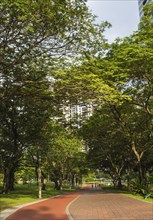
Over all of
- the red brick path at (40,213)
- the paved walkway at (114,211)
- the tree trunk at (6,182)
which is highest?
the tree trunk at (6,182)

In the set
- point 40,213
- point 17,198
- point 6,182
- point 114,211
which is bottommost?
point 40,213

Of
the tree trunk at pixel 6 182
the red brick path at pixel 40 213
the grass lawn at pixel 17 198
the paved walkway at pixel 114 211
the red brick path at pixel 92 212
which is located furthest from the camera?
the tree trunk at pixel 6 182

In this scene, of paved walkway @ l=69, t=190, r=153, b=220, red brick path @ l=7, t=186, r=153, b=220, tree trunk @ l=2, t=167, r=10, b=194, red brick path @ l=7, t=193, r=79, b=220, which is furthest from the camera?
tree trunk @ l=2, t=167, r=10, b=194

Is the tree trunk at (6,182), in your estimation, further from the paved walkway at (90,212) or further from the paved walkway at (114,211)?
the paved walkway at (114,211)

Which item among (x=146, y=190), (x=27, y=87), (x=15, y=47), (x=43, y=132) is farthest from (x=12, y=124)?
(x=15, y=47)

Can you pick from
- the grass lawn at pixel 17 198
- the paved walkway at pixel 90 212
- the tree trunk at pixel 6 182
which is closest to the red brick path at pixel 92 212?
the paved walkway at pixel 90 212

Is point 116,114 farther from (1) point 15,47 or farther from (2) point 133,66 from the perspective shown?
(1) point 15,47

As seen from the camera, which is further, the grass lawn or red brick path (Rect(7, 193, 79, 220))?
the grass lawn

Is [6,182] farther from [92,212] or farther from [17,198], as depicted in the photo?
[92,212]

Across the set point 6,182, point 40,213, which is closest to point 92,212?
point 40,213

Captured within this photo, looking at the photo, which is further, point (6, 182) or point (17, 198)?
point (6, 182)

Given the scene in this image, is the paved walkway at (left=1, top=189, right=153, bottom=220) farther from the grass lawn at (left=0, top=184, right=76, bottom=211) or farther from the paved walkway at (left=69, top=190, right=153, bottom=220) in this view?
the grass lawn at (left=0, top=184, right=76, bottom=211)

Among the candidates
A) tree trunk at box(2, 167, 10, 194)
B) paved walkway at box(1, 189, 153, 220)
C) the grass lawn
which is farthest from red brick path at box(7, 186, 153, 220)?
tree trunk at box(2, 167, 10, 194)

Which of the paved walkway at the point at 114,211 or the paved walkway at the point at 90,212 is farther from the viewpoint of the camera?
the paved walkway at the point at 90,212
